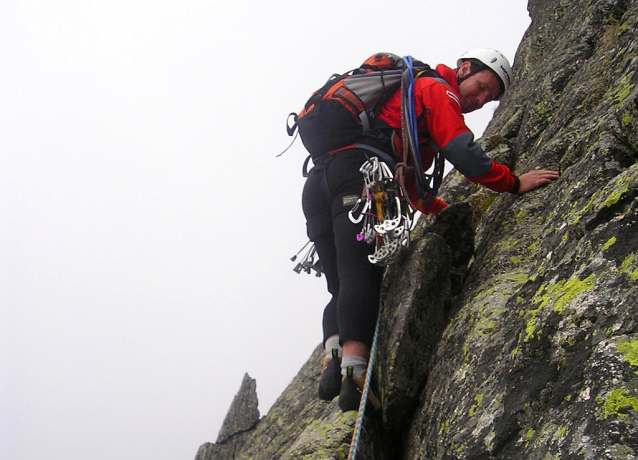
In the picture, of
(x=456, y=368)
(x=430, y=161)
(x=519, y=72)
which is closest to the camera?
(x=456, y=368)

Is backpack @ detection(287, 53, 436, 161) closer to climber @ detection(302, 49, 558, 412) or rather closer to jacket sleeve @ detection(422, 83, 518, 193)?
climber @ detection(302, 49, 558, 412)

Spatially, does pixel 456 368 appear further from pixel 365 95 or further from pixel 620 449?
pixel 365 95

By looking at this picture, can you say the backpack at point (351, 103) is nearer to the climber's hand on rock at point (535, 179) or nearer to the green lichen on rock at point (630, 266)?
the climber's hand on rock at point (535, 179)

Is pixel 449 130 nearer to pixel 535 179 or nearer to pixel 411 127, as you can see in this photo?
pixel 411 127

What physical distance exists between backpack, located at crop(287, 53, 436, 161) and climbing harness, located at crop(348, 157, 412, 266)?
483mm

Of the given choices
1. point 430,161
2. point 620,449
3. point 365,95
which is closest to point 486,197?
point 430,161

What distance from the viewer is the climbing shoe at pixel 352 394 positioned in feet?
14.4

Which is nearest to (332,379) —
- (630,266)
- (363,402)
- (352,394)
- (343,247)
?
(352,394)

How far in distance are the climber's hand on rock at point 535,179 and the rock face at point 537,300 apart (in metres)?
0.10

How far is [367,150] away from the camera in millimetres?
5340

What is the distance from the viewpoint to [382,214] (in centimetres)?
480

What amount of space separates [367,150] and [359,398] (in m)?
2.42

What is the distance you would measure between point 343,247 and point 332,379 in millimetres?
1225

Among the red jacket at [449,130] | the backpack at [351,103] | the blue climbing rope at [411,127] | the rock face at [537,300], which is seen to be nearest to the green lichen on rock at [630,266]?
the rock face at [537,300]
